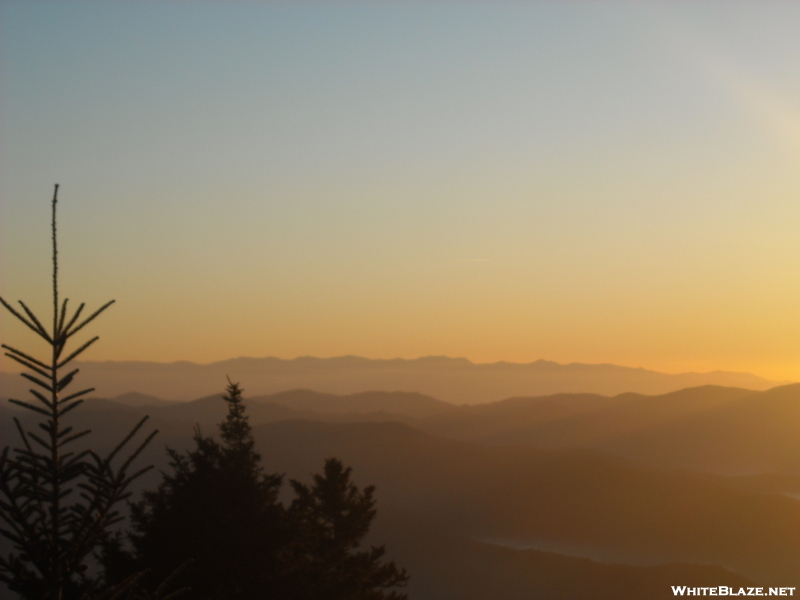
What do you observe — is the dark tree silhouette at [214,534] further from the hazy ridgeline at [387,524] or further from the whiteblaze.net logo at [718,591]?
the whiteblaze.net logo at [718,591]

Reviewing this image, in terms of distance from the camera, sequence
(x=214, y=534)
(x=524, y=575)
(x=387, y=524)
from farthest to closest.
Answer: (x=387, y=524)
(x=524, y=575)
(x=214, y=534)

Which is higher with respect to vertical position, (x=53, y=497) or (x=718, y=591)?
(x=53, y=497)

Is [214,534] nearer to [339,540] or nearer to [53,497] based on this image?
[53,497]

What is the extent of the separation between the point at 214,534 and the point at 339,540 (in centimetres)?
1412

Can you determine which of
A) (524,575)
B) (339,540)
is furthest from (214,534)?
(524,575)

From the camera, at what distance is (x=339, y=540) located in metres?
29.1

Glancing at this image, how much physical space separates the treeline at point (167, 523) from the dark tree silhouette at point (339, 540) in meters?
0.06

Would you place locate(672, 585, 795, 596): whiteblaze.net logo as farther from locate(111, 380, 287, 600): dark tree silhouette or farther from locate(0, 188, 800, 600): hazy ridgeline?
locate(111, 380, 287, 600): dark tree silhouette

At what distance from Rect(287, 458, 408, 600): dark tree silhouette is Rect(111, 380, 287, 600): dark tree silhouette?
2.28 meters

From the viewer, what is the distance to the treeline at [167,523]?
5.04 m

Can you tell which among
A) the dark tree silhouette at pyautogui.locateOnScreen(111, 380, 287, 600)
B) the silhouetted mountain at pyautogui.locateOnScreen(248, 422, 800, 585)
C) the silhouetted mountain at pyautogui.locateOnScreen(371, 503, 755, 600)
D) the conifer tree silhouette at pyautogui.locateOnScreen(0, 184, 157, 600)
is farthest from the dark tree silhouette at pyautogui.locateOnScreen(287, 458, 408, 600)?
the silhouetted mountain at pyautogui.locateOnScreen(248, 422, 800, 585)

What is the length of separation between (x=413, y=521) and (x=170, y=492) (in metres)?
138

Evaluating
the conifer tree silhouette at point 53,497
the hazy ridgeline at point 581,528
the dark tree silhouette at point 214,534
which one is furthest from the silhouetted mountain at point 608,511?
the conifer tree silhouette at point 53,497

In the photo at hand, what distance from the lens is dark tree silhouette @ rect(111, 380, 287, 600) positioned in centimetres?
Answer: 1580
